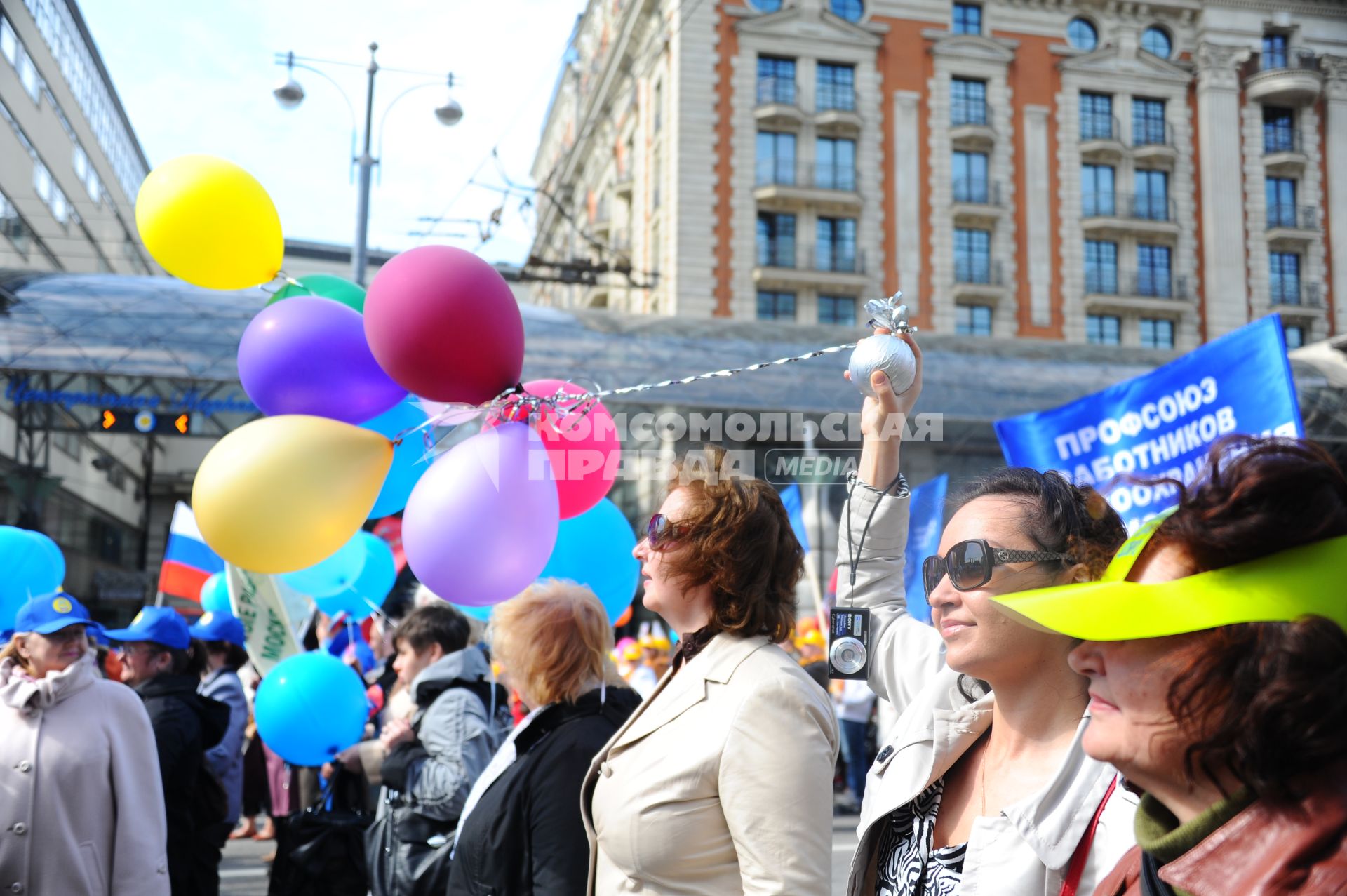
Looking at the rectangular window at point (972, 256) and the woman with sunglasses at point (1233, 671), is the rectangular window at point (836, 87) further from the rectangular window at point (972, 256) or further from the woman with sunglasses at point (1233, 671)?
the woman with sunglasses at point (1233, 671)

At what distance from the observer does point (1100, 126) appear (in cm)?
3375

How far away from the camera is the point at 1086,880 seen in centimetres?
161

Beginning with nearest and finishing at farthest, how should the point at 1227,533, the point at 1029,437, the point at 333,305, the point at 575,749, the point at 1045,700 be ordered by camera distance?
the point at 1227,533 < the point at 1045,700 < the point at 575,749 < the point at 333,305 < the point at 1029,437

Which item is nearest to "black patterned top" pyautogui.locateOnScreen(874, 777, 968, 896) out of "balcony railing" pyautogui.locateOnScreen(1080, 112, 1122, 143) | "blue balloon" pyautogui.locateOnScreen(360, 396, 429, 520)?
"blue balloon" pyautogui.locateOnScreen(360, 396, 429, 520)

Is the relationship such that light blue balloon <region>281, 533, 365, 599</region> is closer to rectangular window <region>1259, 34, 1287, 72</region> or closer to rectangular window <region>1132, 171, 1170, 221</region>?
rectangular window <region>1132, 171, 1170, 221</region>

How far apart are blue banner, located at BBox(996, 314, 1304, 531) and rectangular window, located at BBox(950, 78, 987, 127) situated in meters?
28.4

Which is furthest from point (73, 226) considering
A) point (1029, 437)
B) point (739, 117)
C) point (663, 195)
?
point (1029, 437)

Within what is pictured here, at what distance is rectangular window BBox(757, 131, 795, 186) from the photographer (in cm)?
3127

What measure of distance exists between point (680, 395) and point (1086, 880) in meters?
16.1

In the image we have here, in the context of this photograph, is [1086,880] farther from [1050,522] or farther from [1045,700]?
[1050,522]

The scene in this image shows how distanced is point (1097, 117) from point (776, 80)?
391 inches

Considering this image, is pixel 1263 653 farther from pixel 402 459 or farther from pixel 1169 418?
pixel 1169 418

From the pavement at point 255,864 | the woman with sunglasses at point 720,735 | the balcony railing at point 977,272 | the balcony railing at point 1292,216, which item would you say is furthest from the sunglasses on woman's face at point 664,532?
the balcony railing at point 1292,216

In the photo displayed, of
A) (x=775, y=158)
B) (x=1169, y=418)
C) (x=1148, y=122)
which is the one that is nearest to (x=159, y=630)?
(x=1169, y=418)
